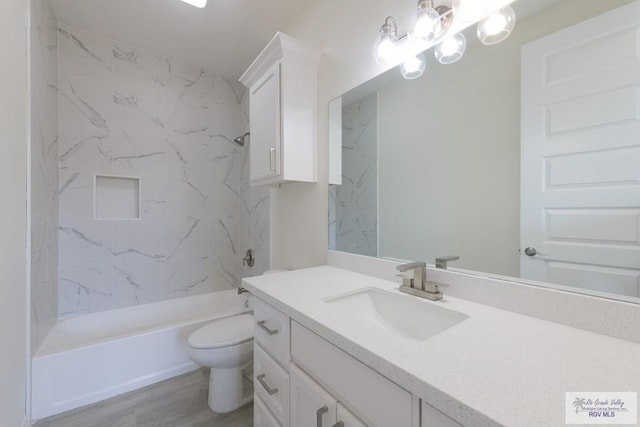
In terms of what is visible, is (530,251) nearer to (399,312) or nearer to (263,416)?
(399,312)

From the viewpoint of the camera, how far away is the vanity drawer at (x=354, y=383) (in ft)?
1.75

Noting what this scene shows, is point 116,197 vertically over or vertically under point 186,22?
under

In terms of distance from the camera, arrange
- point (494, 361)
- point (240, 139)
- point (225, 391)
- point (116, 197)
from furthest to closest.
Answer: point (240, 139)
point (116, 197)
point (225, 391)
point (494, 361)

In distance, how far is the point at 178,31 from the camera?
2.08m

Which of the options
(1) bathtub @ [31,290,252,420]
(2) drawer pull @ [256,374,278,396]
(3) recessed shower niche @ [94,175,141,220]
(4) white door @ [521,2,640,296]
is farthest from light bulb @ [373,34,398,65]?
(3) recessed shower niche @ [94,175,141,220]

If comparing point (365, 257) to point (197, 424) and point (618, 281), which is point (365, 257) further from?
point (197, 424)

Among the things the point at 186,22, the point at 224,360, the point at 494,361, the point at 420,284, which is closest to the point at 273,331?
the point at 420,284

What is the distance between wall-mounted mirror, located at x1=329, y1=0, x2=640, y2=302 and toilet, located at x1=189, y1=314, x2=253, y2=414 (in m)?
1.04

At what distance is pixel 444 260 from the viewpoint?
100 cm

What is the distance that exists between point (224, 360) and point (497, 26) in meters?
2.03

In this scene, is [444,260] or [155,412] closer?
[444,260]
